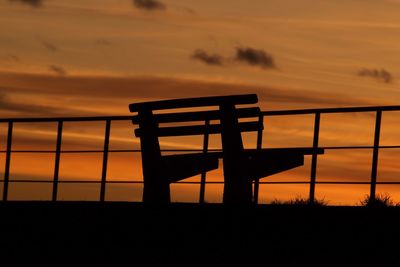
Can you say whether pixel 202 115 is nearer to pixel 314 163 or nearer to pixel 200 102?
pixel 200 102

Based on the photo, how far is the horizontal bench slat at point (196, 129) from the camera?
10.1 meters

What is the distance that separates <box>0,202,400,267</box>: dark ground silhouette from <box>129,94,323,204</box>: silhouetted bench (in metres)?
0.46

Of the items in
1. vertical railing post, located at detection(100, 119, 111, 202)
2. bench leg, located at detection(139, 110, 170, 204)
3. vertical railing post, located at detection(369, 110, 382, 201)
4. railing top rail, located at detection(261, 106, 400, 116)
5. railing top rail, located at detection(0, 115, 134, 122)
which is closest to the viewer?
bench leg, located at detection(139, 110, 170, 204)

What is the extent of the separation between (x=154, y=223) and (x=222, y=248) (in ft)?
2.63

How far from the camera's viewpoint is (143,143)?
10438mm

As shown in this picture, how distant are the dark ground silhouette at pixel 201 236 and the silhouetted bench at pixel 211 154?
1.49 ft

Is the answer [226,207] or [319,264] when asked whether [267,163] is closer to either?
[226,207]

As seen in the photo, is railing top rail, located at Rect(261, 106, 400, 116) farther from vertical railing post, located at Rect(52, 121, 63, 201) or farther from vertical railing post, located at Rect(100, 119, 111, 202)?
vertical railing post, located at Rect(52, 121, 63, 201)

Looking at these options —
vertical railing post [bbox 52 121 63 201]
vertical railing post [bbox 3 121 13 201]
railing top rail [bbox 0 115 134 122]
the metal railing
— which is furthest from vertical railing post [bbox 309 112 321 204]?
vertical railing post [bbox 3 121 13 201]

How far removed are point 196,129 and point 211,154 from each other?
302 mm

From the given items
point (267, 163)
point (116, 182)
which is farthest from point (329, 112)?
point (116, 182)

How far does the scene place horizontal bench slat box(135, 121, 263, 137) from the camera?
33.1 ft

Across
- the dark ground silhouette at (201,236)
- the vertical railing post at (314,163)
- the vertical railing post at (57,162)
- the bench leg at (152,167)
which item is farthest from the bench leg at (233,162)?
the vertical railing post at (57,162)

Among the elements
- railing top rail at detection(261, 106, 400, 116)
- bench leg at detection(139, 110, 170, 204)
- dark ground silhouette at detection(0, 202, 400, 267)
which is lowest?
dark ground silhouette at detection(0, 202, 400, 267)
